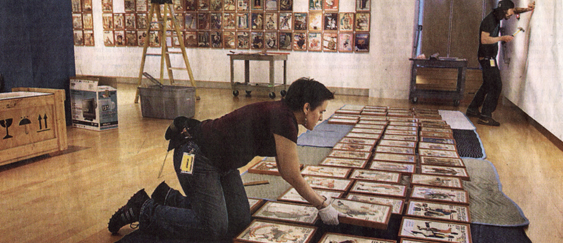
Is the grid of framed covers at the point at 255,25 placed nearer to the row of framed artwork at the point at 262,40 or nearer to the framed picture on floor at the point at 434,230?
the row of framed artwork at the point at 262,40

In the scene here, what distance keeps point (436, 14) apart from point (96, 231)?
27.1ft

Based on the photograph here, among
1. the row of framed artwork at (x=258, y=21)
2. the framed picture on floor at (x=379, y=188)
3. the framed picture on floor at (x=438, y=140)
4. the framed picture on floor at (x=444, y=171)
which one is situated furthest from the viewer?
the row of framed artwork at (x=258, y=21)

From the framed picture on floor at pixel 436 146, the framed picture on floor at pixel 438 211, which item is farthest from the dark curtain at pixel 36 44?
the framed picture on floor at pixel 438 211

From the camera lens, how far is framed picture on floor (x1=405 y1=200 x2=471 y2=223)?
235 centimetres

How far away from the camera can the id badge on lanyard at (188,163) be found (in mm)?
2080

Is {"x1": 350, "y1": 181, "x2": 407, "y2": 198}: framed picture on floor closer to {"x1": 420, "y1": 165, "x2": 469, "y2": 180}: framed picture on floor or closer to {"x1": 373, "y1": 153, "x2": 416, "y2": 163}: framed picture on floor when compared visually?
{"x1": 420, "y1": 165, "x2": 469, "y2": 180}: framed picture on floor

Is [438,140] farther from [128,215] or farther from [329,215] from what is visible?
[128,215]

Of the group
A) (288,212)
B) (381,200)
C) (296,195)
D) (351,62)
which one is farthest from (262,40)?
(288,212)

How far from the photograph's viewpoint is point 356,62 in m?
8.49

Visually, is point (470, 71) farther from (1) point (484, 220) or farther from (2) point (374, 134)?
(1) point (484, 220)

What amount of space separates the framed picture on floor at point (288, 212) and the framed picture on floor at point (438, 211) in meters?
0.53

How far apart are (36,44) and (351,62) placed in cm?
547

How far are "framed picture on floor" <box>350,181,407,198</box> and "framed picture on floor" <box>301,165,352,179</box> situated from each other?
0.20 metres

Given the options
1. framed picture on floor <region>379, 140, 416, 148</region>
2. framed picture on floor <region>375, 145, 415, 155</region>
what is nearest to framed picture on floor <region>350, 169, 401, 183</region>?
framed picture on floor <region>375, 145, 415, 155</region>
